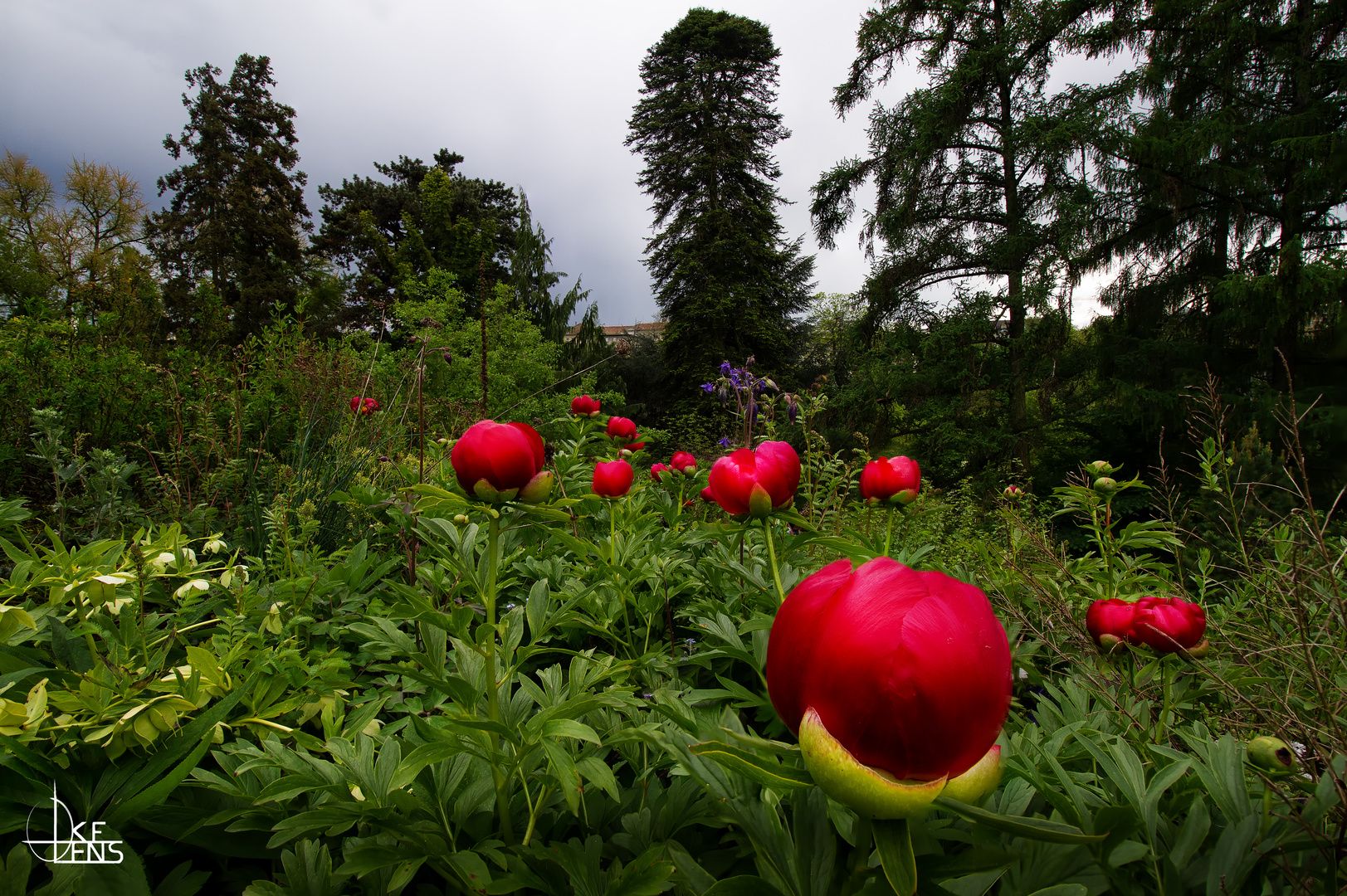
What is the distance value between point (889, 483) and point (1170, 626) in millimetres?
571

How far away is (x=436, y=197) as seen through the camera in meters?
21.1

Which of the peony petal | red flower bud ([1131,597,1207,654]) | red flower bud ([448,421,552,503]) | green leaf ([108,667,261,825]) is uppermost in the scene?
red flower bud ([448,421,552,503])

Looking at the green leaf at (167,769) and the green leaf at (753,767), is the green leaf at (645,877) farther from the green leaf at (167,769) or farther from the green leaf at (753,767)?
the green leaf at (167,769)

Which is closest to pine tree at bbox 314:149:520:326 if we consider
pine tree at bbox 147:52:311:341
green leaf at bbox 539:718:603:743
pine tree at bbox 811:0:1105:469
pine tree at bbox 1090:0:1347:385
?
pine tree at bbox 147:52:311:341

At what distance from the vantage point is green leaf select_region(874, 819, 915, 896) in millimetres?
350

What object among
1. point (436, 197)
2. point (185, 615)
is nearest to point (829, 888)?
point (185, 615)

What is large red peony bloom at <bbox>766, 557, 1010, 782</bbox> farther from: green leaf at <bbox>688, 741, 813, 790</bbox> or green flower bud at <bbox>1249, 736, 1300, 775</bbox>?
green flower bud at <bbox>1249, 736, 1300, 775</bbox>

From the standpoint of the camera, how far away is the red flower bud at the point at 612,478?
4.77ft

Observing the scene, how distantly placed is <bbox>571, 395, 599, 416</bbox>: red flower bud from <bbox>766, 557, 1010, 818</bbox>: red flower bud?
2.09 m

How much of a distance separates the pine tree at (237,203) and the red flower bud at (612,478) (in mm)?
20313

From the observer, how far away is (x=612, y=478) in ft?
4.78

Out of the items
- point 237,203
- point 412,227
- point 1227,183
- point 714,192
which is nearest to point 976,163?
point 1227,183

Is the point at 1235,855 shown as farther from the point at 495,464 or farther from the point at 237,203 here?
the point at 237,203
